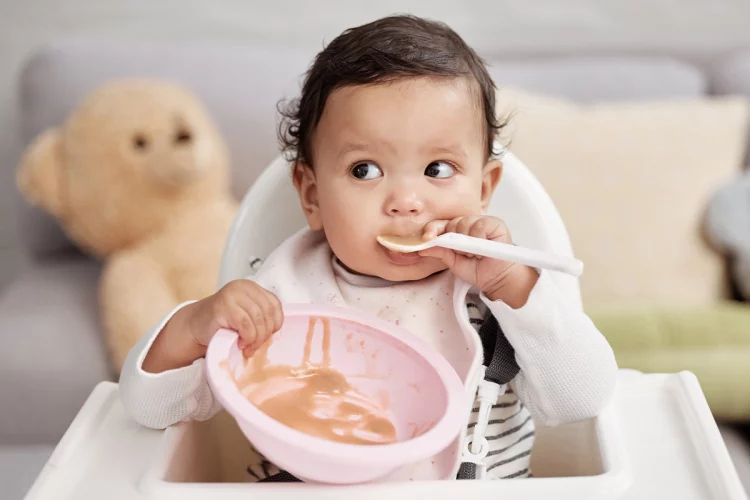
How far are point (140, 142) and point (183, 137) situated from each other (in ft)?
0.28

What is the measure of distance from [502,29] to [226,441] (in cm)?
130

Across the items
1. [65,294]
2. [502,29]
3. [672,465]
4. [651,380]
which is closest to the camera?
[672,465]

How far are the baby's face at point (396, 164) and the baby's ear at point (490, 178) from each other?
0.05m

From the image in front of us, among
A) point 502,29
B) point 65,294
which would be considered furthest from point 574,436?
point 502,29

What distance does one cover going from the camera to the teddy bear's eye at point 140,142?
153cm

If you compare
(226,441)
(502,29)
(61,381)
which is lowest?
(61,381)

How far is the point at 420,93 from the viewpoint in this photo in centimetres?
78

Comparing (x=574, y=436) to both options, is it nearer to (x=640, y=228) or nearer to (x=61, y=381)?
(x=640, y=228)

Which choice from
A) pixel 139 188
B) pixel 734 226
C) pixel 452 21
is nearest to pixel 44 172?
pixel 139 188

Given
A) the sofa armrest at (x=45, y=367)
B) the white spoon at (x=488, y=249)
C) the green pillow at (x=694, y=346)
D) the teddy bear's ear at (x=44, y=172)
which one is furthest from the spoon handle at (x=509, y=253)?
the teddy bear's ear at (x=44, y=172)

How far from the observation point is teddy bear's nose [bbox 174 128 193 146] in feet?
4.95

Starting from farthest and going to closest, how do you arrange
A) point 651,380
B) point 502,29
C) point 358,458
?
point 502,29, point 651,380, point 358,458

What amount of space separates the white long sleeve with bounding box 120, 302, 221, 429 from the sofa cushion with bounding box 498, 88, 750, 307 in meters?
0.86

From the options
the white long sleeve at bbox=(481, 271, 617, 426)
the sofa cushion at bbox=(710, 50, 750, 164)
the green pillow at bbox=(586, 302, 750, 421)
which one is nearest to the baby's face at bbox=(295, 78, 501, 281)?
the white long sleeve at bbox=(481, 271, 617, 426)
